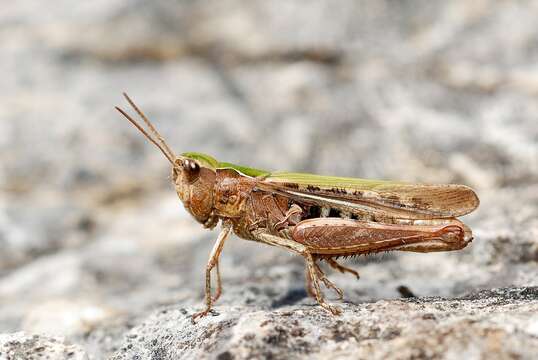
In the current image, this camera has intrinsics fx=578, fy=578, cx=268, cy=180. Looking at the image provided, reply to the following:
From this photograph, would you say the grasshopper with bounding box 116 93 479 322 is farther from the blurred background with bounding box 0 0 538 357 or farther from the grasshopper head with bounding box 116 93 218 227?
the blurred background with bounding box 0 0 538 357

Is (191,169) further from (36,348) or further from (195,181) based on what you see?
(36,348)

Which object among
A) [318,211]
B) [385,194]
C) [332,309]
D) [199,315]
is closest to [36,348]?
[199,315]

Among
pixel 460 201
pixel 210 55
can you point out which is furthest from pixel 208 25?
pixel 460 201

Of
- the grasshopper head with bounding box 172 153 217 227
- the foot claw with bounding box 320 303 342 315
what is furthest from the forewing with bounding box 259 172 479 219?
the foot claw with bounding box 320 303 342 315

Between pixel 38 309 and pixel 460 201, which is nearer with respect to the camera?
pixel 460 201

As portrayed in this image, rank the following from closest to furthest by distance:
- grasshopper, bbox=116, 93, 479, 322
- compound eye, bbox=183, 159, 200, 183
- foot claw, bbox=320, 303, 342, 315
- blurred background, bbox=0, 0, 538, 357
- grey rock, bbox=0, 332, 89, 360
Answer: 1. foot claw, bbox=320, 303, 342, 315
2. grey rock, bbox=0, 332, 89, 360
3. grasshopper, bbox=116, 93, 479, 322
4. compound eye, bbox=183, 159, 200, 183
5. blurred background, bbox=0, 0, 538, 357

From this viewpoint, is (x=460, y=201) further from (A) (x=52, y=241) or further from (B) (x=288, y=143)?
(A) (x=52, y=241)

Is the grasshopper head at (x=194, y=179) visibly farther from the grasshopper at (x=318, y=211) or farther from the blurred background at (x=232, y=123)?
the blurred background at (x=232, y=123)

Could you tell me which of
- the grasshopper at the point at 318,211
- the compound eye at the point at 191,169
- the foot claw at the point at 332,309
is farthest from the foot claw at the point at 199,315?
the compound eye at the point at 191,169
